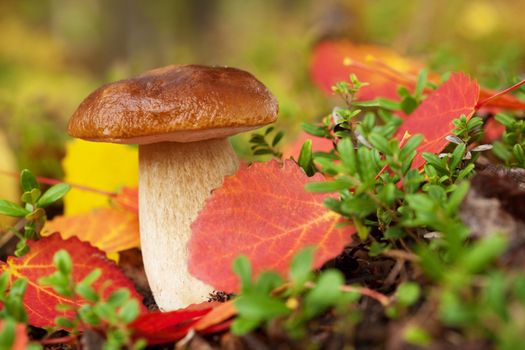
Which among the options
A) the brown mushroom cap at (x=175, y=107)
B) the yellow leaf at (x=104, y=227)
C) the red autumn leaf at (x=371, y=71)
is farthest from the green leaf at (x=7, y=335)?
the red autumn leaf at (x=371, y=71)

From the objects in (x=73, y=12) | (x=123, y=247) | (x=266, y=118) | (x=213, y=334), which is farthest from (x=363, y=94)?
(x=73, y=12)

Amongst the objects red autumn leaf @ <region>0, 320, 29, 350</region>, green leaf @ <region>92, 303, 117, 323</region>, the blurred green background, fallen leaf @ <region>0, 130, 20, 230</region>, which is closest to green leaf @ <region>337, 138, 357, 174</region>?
green leaf @ <region>92, 303, 117, 323</region>

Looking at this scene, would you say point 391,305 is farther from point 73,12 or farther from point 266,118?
point 73,12

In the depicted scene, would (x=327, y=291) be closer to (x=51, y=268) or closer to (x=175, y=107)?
(x=175, y=107)

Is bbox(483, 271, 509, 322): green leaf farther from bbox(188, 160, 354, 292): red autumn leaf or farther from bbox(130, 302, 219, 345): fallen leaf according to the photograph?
bbox(130, 302, 219, 345): fallen leaf

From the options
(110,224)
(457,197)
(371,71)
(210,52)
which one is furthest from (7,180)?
(210,52)

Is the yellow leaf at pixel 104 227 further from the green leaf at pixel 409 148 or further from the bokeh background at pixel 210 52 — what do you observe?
the green leaf at pixel 409 148
